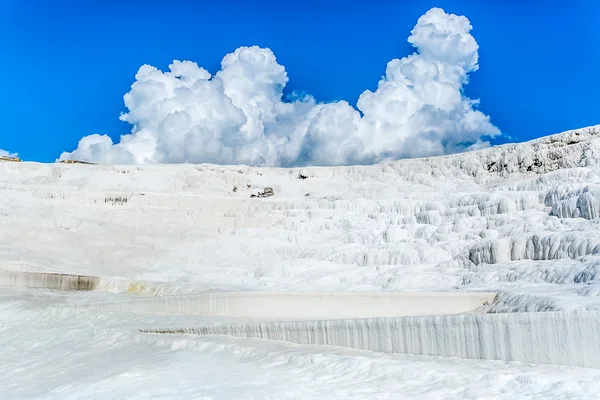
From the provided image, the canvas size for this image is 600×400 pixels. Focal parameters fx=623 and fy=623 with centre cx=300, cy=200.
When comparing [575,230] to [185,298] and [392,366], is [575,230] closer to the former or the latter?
[185,298]

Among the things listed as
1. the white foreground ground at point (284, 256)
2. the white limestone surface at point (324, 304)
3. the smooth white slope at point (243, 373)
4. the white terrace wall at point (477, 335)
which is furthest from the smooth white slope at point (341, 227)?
the smooth white slope at point (243, 373)

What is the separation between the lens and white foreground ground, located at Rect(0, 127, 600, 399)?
6367mm

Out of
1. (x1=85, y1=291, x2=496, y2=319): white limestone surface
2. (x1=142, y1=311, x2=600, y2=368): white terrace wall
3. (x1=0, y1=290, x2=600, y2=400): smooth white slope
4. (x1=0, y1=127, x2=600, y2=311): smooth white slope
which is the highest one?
(x1=0, y1=127, x2=600, y2=311): smooth white slope

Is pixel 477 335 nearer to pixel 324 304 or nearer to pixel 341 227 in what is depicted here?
pixel 324 304

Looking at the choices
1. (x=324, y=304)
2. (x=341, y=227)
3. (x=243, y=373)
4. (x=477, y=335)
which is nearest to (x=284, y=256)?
(x=341, y=227)

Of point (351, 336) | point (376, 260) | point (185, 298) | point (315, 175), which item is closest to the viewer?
point (351, 336)

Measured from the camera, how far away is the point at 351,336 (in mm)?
7281

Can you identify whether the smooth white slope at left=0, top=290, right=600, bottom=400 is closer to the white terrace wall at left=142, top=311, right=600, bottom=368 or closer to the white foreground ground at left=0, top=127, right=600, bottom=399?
the white foreground ground at left=0, top=127, right=600, bottom=399

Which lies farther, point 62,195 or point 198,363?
point 62,195

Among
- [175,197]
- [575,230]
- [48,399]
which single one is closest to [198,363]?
[48,399]

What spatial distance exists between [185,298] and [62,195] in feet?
57.9

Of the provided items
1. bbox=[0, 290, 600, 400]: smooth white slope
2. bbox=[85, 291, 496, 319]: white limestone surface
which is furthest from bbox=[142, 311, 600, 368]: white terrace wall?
bbox=[85, 291, 496, 319]: white limestone surface

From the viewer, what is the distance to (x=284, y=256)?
797 inches

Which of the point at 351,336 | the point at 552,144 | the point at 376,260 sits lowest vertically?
the point at 351,336
